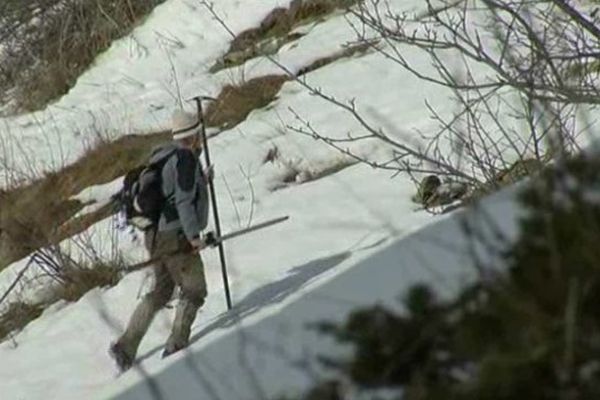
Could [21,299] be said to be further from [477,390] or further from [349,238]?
[477,390]

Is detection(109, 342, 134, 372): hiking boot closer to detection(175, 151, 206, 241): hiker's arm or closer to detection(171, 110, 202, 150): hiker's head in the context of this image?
detection(175, 151, 206, 241): hiker's arm

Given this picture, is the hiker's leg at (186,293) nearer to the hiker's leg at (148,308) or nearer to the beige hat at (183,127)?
the hiker's leg at (148,308)

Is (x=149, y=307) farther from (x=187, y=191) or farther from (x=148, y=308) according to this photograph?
(x=187, y=191)

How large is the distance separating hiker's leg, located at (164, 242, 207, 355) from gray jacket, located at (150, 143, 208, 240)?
253 mm

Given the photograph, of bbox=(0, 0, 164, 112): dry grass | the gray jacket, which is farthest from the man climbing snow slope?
bbox=(0, 0, 164, 112): dry grass

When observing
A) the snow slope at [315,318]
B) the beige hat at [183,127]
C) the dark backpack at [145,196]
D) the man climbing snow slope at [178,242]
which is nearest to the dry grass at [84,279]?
the man climbing snow slope at [178,242]

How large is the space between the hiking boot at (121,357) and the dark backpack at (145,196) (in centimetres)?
87

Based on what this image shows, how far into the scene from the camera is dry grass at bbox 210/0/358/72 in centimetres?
1762

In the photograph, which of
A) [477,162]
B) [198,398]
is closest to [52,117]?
[477,162]

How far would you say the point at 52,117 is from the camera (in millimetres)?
18156

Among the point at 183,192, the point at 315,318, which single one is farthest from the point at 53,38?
the point at 315,318

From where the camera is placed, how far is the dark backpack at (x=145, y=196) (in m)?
9.01

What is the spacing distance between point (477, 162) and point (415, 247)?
4.58 metres

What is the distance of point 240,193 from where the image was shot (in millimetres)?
13445
